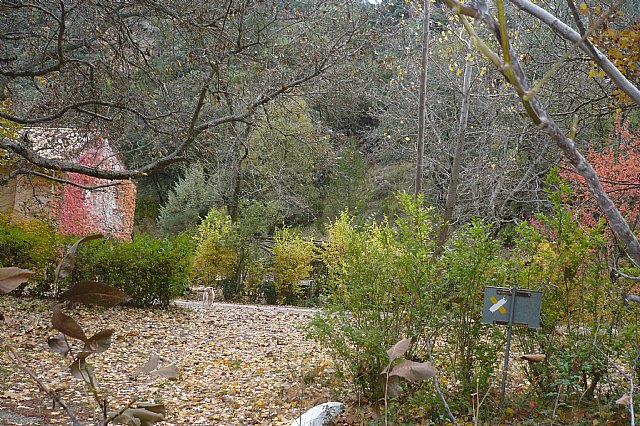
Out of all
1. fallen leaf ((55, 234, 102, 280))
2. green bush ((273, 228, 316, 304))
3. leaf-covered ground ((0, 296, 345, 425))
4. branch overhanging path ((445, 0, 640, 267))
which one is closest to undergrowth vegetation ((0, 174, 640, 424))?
leaf-covered ground ((0, 296, 345, 425))

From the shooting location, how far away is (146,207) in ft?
74.6

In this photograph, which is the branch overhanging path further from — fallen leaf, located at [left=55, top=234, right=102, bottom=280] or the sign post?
the sign post

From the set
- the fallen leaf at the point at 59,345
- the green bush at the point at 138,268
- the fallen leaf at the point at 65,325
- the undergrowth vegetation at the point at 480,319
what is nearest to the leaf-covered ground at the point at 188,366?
the green bush at the point at 138,268

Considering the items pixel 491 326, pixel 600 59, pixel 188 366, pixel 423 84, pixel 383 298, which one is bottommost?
pixel 188 366

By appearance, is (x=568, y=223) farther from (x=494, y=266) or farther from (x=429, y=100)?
(x=429, y=100)

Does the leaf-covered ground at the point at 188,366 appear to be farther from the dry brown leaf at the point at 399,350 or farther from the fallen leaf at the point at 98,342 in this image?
the dry brown leaf at the point at 399,350

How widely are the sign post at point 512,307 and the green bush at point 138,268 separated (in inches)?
296

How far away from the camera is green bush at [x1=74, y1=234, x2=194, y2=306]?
10.7 metres

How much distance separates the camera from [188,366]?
7379 millimetres

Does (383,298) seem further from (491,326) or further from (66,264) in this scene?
(66,264)

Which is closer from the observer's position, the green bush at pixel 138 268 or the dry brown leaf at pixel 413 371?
the dry brown leaf at pixel 413 371

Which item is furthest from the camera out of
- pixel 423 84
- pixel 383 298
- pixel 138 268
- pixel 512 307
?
pixel 138 268

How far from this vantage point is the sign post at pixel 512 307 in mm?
4117

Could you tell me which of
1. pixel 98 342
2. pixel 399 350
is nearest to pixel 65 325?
pixel 98 342
